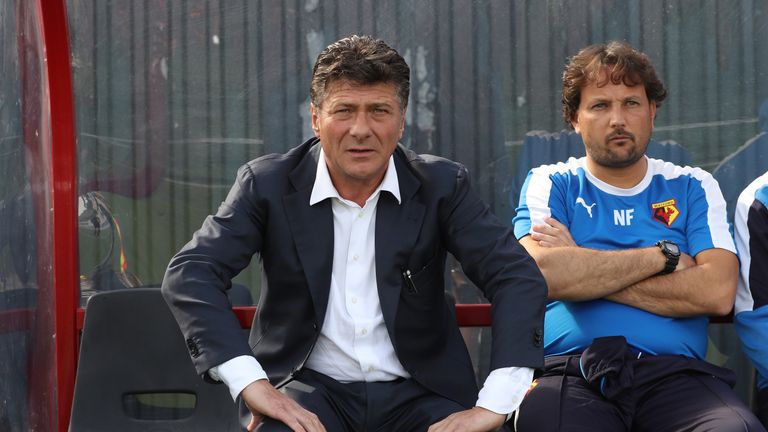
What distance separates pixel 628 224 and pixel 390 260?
0.95m

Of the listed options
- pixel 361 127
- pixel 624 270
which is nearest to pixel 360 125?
pixel 361 127

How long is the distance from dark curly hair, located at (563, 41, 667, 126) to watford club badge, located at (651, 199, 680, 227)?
0.40 metres

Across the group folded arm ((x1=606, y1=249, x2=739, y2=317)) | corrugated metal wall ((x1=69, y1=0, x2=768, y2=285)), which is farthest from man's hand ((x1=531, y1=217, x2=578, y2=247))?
corrugated metal wall ((x1=69, y1=0, x2=768, y2=285))

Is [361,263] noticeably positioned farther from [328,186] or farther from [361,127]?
[361,127]

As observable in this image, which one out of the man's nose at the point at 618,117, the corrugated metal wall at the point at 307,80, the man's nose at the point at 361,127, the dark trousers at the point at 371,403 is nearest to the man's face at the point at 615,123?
the man's nose at the point at 618,117

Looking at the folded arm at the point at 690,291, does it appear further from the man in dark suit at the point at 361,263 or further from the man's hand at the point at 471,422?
the man's hand at the point at 471,422

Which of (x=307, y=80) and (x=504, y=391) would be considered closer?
(x=504, y=391)

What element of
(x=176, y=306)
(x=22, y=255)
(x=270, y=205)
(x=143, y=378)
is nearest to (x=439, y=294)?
(x=270, y=205)

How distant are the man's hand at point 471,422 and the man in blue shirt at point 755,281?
1.08 metres

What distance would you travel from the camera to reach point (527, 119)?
4.07m

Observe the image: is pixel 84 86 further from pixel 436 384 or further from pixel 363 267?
pixel 436 384

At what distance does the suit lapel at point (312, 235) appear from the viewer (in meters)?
2.87

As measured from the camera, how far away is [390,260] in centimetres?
289

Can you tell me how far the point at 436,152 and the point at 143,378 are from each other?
4.96 ft
